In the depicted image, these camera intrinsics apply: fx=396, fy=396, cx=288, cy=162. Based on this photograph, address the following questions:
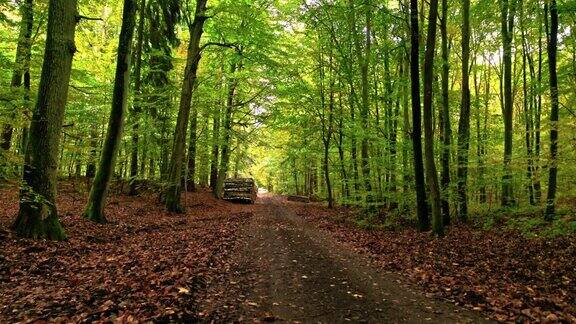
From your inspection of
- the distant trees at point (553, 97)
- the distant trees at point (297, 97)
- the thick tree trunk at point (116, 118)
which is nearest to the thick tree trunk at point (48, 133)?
the distant trees at point (297, 97)

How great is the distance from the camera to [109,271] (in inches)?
275

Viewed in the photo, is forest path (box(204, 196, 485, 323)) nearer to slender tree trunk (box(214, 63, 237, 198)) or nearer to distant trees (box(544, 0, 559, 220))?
distant trees (box(544, 0, 559, 220))

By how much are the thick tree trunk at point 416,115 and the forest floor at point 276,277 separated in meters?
1.50

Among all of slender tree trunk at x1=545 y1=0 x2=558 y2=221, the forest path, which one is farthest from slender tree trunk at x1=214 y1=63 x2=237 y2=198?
slender tree trunk at x1=545 y1=0 x2=558 y2=221

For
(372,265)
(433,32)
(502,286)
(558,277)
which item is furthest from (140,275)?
(433,32)

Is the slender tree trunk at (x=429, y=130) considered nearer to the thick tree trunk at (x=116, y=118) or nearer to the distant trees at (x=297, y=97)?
the distant trees at (x=297, y=97)

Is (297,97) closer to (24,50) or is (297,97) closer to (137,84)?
(137,84)

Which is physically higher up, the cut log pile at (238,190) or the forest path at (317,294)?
the cut log pile at (238,190)

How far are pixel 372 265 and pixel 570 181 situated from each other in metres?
10.3

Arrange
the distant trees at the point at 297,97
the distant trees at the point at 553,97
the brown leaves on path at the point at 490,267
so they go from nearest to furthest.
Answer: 1. the brown leaves on path at the point at 490,267
2. the distant trees at the point at 297,97
3. the distant trees at the point at 553,97

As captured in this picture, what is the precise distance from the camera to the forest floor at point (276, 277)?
523 centimetres

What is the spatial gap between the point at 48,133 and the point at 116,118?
10.9ft

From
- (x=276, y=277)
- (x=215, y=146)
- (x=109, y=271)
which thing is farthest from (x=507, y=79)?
(x=109, y=271)

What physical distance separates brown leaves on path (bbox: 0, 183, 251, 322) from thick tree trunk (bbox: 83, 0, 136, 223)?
0.62 meters
